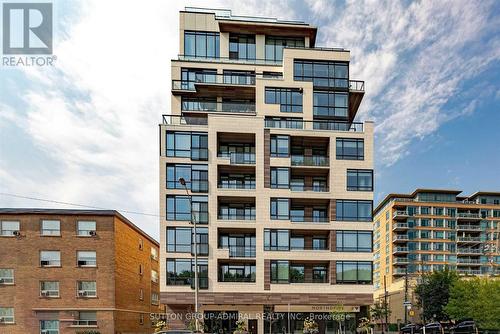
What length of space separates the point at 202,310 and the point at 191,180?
1343 centimetres

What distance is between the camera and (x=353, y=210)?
38719mm

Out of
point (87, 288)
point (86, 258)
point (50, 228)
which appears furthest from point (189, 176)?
point (87, 288)

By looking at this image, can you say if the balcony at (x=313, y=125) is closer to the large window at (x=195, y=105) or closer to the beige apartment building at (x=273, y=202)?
the beige apartment building at (x=273, y=202)

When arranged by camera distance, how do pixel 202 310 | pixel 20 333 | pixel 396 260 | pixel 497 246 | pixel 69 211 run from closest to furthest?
pixel 20 333, pixel 69 211, pixel 202 310, pixel 497 246, pixel 396 260

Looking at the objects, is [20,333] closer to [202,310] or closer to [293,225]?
[202,310]

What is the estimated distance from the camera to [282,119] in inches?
1623

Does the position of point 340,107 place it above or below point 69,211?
above

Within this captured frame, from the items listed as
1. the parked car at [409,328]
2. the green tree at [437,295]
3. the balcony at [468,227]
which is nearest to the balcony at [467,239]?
the balcony at [468,227]

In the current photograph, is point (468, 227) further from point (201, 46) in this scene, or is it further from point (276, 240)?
point (201, 46)

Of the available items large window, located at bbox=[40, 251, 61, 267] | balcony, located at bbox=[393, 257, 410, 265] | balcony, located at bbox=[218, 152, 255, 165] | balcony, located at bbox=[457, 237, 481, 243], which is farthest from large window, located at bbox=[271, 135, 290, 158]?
balcony, located at bbox=[457, 237, 481, 243]

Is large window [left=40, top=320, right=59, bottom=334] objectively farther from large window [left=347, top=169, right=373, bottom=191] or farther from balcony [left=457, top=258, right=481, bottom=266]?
balcony [left=457, top=258, right=481, bottom=266]

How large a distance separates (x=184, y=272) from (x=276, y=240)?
9.99m

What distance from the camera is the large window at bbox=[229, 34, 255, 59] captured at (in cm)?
4519

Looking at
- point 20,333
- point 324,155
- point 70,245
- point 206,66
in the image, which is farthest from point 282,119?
point 20,333
